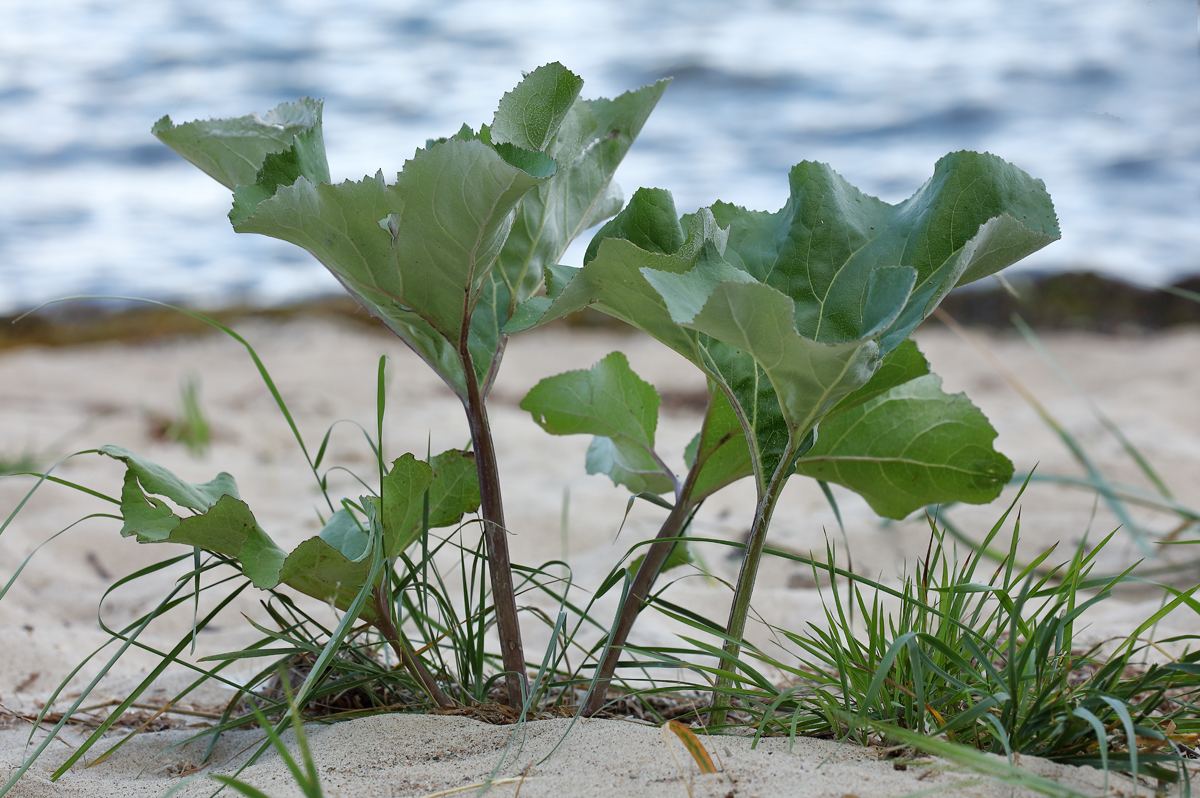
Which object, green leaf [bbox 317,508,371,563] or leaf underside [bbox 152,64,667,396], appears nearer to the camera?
leaf underside [bbox 152,64,667,396]

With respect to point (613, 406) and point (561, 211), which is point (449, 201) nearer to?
point (561, 211)

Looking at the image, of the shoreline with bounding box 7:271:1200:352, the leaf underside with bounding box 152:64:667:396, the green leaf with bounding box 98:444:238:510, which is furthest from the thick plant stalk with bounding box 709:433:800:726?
the shoreline with bounding box 7:271:1200:352

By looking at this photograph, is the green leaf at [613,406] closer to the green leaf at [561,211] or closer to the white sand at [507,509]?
the green leaf at [561,211]

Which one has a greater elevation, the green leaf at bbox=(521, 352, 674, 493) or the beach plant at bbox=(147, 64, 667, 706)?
the beach plant at bbox=(147, 64, 667, 706)

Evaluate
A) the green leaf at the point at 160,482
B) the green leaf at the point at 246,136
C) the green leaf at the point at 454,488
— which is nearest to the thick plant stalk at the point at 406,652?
the green leaf at the point at 454,488

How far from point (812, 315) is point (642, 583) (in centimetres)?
36

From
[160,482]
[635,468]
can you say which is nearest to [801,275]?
[635,468]

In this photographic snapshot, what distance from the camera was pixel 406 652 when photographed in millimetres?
1056

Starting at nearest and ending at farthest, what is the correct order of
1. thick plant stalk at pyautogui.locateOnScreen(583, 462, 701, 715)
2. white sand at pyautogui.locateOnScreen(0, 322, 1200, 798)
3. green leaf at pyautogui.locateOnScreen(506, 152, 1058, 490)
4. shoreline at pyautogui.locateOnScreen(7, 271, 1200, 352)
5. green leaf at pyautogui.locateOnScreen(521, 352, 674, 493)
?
green leaf at pyautogui.locateOnScreen(506, 152, 1058, 490) → white sand at pyautogui.locateOnScreen(0, 322, 1200, 798) → thick plant stalk at pyautogui.locateOnScreen(583, 462, 701, 715) → green leaf at pyautogui.locateOnScreen(521, 352, 674, 493) → shoreline at pyautogui.locateOnScreen(7, 271, 1200, 352)

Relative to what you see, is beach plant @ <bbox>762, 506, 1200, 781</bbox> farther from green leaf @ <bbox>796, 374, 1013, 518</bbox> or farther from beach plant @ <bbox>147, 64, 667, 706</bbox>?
beach plant @ <bbox>147, 64, 667, 706</bbox>

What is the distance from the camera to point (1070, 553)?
201cm

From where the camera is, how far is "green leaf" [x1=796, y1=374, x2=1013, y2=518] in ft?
3.53

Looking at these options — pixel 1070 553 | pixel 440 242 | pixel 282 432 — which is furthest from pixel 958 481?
pixel 282 432

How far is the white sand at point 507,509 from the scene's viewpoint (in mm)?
925
